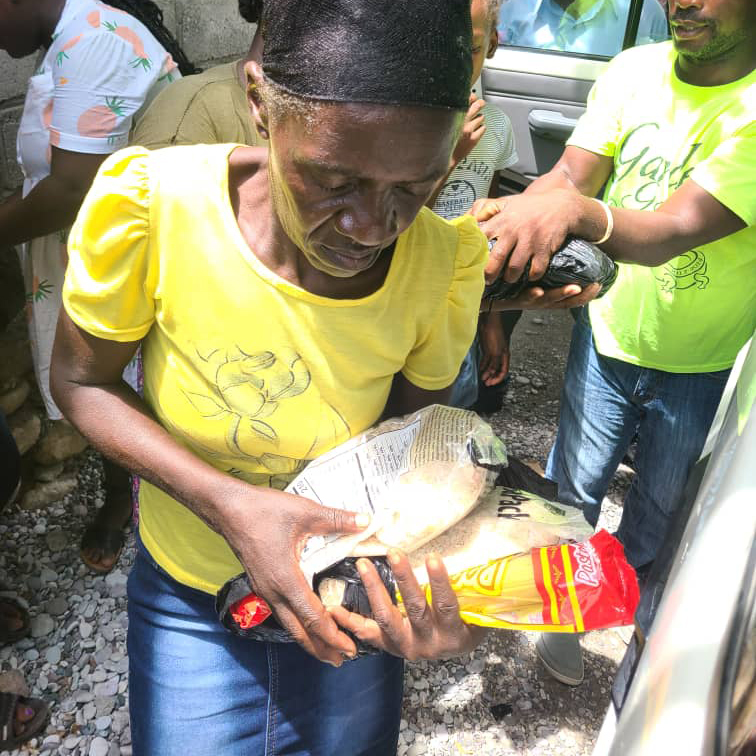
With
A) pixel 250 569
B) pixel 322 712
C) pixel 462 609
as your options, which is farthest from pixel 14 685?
pixel 462 609

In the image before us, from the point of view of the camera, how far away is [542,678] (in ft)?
9.00

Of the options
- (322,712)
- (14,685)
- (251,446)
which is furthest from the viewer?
(14,685)

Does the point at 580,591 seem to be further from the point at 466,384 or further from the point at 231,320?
the point at 466,384

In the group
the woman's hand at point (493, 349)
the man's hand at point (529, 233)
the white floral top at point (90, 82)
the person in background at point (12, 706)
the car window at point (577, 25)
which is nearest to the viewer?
the man's hand at point (529, 233)

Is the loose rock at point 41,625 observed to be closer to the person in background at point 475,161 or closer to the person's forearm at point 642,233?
the person in background at point 475,161

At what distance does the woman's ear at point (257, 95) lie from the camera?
113 cm

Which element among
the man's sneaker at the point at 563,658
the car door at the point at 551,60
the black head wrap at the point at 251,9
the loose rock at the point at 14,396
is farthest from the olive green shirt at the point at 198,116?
the car door at the point at 551,60

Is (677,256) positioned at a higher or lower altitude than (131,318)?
lower

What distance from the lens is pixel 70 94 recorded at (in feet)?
7.06

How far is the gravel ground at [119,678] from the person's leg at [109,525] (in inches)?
2.2

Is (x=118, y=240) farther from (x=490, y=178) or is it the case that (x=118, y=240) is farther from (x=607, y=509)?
(x=607, y=509)

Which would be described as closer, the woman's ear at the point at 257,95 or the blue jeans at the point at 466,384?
the woman's ear at the point at 257,95

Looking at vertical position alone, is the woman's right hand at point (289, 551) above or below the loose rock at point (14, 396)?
above

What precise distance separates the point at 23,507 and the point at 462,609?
2599mm
